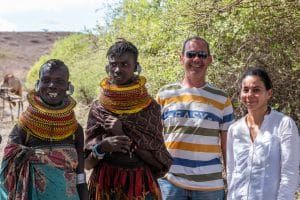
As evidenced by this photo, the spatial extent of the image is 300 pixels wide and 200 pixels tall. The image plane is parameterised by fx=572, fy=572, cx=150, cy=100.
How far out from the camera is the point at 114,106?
3.22 meters

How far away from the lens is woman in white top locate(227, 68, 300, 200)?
9.68 feet

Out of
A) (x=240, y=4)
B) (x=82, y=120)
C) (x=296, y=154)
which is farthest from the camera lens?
(x=82, y=120)

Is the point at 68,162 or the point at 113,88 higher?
the point at 113,88

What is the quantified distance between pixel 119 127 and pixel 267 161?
818mm

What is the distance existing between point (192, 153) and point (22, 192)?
112 centimetres

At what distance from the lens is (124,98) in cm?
320

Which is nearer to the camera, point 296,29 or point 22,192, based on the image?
point 22,192

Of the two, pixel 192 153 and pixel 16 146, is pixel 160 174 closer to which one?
pixel 192 153

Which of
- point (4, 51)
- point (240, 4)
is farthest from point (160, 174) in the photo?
point (4, 51)

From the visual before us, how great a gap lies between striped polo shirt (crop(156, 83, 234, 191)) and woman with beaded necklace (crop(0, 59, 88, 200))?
2.41 feet

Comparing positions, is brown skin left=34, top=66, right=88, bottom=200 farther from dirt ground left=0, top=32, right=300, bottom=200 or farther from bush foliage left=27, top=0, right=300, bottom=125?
dirt ground left=0, top=32, right=300, bottom=200

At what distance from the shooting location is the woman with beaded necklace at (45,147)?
3002mm

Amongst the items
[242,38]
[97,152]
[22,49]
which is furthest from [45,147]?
[22,49]

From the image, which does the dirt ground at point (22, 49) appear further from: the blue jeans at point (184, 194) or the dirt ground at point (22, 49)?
the blue jeans at point (184, 194)
